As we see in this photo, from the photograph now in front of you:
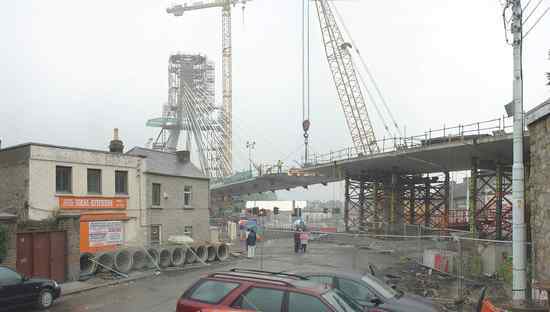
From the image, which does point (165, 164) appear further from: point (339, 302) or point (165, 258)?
point (339, 302)

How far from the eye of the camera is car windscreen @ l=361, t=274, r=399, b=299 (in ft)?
32.7

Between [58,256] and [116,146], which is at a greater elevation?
[116,146]

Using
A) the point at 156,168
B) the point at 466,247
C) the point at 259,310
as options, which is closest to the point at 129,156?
the point at 156,168

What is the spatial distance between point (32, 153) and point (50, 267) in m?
5.33

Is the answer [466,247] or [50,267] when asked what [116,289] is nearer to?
[50,267]

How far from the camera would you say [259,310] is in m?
7.68

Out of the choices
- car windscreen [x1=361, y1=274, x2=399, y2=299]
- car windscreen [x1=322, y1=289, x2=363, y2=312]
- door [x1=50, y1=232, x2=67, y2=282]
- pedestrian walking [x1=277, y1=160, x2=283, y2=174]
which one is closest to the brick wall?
door [x1=50, y1=232, x2=67, y2=282]

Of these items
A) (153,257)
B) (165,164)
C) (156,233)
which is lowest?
(153,257)

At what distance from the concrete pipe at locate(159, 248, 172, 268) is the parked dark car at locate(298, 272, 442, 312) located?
14367 millimetres

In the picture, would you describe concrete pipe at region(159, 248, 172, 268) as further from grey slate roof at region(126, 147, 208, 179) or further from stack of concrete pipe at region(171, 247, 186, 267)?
grey slate roof at region(126, 147, 208, 179)

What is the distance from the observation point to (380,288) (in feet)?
33.3

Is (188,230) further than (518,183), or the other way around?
(188,230)

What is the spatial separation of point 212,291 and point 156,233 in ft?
64.0

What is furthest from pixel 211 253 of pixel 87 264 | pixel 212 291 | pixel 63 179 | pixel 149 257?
pixel 212 291
